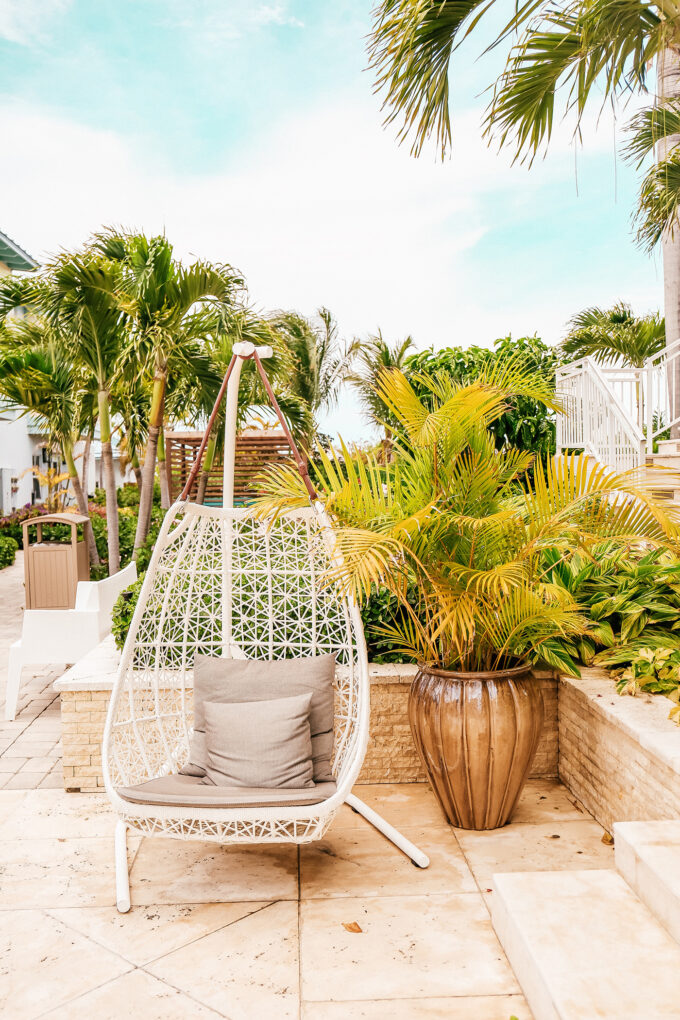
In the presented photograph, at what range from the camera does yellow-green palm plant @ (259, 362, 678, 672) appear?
3.03 meters

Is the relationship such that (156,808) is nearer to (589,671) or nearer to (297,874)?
(297,874)

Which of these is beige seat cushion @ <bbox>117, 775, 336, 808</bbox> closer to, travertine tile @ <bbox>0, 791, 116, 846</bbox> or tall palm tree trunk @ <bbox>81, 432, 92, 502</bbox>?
travertine tile @ <bbox>0, 791, 116, 846</bbox>

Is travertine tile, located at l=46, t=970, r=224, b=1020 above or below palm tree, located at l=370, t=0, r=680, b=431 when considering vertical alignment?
below

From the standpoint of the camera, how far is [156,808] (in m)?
2.60

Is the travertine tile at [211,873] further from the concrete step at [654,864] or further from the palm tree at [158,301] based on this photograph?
the palm tree at [158,301]

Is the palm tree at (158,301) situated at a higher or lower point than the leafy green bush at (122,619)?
higher

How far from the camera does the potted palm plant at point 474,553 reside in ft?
10.1

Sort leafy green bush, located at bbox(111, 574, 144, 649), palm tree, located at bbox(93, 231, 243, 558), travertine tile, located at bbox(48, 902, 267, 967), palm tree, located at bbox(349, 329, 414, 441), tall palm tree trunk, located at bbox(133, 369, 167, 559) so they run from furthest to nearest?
palm tree, located at bbox(349, 329, 414, 441) → tall palm tree trunk, located at bbox(133, 369, 167, 559) → palm tree, located at bbox(93, 231, 243, 558) → leafy green bush, located at bbox(111, 574, 144, 649) → travertine tile, located at bbox(48, 902, 267, 967)

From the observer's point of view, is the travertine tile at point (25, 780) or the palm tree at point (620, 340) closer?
the travertine tile at point (25, 780)

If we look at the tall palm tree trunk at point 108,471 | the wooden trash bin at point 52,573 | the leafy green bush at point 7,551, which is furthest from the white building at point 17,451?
the tall palm tree trunk at point 108,471

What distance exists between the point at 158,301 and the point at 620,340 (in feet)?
29.0

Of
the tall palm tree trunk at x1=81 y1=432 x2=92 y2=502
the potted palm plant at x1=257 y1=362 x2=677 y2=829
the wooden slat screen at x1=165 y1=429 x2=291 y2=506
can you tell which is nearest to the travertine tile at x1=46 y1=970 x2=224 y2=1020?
the potted palm plant at x1=257 y1=362 x2=677 y2=829

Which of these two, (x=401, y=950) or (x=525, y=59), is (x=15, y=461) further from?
(x=401, y=950)

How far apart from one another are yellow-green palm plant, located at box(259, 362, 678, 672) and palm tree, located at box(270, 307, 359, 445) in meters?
13.7
